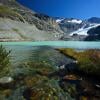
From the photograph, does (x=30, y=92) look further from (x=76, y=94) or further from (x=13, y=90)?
(x=76, y=94)

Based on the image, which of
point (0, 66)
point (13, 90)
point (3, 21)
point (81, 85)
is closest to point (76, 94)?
point (81, 85)

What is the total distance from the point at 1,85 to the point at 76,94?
5.49 m

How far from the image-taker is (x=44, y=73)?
71.6ft

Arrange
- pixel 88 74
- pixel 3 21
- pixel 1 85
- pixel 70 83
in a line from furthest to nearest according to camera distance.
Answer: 1. pixel 3 21
2. pixel 88 74
3. pixel 70 83
4. pixel 1 85

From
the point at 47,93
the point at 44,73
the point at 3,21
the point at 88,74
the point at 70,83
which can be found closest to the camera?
the point at 47,93

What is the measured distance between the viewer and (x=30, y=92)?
612 inches

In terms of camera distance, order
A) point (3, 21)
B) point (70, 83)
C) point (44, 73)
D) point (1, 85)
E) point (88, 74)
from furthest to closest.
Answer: point (3, 21)
point (44, 73)
point (88, 74)
point (70, 83)
point (1, 85)

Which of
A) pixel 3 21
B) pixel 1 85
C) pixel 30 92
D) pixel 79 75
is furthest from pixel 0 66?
pixel 3 21

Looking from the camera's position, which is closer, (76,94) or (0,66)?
→ (76,94)

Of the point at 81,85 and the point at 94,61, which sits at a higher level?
the point at 94,61

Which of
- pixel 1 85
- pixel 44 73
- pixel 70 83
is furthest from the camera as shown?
pixel 44 73

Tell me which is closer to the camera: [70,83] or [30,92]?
[30,92]

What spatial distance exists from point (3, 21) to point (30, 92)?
190 meters

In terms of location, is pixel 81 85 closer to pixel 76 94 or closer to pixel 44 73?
pixel 76 94
